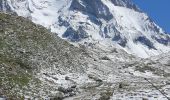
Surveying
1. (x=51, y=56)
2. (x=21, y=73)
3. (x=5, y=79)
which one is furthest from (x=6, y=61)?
(x=51, y=56)

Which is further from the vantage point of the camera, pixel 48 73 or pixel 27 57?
pixel 27 57

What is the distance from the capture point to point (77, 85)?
6931 cm

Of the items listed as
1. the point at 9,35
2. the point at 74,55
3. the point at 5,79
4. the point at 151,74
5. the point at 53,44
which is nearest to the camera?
the point at 5,79

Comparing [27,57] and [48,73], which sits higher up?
[27,57]

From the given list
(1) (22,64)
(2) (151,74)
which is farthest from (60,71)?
(2) (151,74)

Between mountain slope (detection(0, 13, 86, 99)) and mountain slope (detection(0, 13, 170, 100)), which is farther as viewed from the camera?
mountain slope (detection(0, 13, 86, 99))

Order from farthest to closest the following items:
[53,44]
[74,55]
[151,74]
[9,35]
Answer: [151,74], [74,55], [53,44], [9,35]

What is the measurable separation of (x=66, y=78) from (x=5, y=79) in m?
17.4

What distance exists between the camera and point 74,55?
90.1 meters

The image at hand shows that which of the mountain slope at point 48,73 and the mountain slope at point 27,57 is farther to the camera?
the mountain slope at point 27,57

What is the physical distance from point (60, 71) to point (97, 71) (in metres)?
15.2

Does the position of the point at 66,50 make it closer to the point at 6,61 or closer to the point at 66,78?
the point at 66,78

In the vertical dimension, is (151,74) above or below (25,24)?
below

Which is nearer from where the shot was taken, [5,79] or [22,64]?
[5,79]
